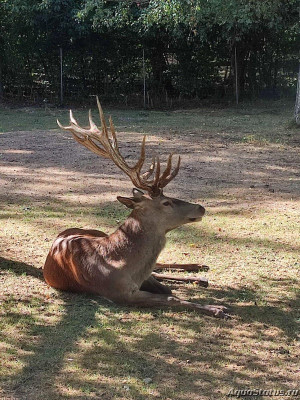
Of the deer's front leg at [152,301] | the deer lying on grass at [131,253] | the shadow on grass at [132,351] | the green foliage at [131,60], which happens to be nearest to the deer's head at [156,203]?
the deer lying on grass at [131,253]

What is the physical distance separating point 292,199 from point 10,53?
610 inches

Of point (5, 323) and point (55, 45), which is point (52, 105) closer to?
point (55, 45)

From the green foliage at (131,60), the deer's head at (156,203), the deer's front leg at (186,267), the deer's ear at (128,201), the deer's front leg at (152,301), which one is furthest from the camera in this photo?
the green foliage at (131,60)

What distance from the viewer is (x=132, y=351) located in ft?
14.1

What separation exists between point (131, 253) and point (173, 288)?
66 cm

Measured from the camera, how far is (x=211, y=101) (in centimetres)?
2150

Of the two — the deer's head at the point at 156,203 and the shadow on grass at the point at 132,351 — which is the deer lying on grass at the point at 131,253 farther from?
the shadow on grass at the point at 132,351

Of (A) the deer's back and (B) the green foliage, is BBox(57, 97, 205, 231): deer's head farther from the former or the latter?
(B) the green foliage

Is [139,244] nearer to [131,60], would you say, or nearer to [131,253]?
[131,253]

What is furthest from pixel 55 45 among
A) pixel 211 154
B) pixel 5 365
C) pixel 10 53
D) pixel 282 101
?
pixel 5 365

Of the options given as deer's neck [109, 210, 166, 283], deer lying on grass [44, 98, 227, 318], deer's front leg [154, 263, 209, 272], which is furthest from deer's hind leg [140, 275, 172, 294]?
deer's front leg [154, 263, 209, 272]

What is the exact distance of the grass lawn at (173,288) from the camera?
394 cm

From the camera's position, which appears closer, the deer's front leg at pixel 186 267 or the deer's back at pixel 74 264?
the deer's back at pixel 74 264

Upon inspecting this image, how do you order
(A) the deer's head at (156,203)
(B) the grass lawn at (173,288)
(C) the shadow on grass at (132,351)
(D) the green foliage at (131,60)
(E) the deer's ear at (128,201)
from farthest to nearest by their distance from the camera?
(D) the green foliage at (131,60)
(A) the deer's head at (156,203)
(E) the deer's ear at (128,201)
(B) the grass lawn at (173,288)
(C) the shadow on grass at (132,351)
